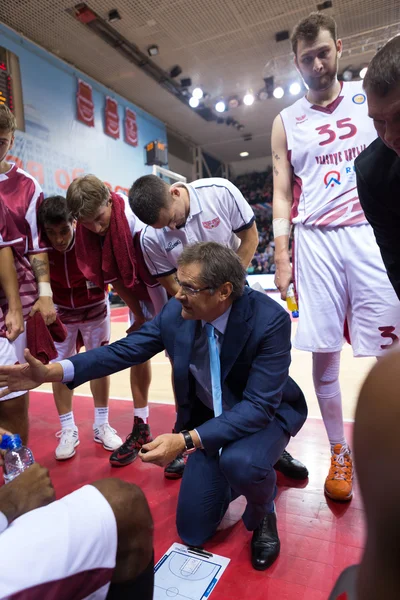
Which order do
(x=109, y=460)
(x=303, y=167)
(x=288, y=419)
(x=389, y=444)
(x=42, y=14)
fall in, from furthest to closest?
(x=42, y=14), (x=109, y=460), (x=303, y=167), (x=288, y=419), (x=389, y=444)

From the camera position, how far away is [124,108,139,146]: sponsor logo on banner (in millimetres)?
11969

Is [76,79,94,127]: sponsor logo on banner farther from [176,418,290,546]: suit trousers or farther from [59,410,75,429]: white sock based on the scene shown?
[176,418,290,546]: suit trousers

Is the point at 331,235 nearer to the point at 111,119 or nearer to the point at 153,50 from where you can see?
the point at 153,50

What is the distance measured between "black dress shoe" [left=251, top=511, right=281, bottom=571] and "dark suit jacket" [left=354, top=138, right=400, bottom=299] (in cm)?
Answer: 111

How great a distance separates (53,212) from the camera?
244cm

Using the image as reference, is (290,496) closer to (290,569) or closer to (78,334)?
(290,569)

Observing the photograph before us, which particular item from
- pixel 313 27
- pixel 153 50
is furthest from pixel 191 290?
pixel 153 50

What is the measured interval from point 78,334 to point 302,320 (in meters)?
1.74

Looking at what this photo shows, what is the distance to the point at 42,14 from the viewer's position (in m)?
7.93

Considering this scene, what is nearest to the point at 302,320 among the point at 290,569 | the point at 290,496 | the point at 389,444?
the point at 290,496

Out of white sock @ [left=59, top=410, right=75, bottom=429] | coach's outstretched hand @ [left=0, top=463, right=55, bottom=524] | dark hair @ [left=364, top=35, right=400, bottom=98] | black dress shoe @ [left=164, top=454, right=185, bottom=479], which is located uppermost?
dark hair @ [left=364, top=35, right=400, bottom=98]

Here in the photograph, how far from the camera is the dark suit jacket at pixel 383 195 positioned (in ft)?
4.70

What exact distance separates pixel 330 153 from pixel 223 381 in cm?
121

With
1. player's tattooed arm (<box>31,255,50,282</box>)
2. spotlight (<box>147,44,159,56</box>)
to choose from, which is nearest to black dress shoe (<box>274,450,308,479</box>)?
player's tattooed arm (<box>31,255,50,282</box>)
